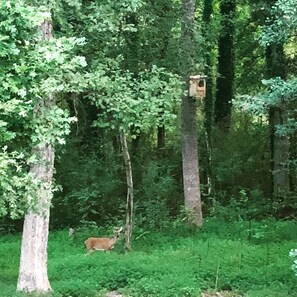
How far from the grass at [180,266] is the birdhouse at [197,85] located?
2918 millimetres

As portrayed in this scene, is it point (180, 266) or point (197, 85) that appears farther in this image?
point (197, 85)

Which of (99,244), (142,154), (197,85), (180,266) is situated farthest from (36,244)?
(142,154)

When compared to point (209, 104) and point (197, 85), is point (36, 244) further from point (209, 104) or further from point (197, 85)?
point (209, 104)

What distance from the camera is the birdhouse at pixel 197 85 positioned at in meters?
13.0

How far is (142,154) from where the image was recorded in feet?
62.6

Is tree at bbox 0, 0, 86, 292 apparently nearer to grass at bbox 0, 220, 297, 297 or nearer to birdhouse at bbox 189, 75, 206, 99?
grass at bbox 0, 220, 297, 297

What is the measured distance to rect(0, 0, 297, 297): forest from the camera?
19.9 feet

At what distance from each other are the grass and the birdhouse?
2918mm

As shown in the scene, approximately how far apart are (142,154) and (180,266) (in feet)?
29.6

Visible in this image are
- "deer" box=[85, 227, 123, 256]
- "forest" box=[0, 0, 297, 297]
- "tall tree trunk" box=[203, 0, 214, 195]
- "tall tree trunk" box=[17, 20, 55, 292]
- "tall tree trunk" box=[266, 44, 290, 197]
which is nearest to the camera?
"forest" box=[0, 0, 297, 297]

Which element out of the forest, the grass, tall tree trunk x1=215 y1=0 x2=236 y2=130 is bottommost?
the grass

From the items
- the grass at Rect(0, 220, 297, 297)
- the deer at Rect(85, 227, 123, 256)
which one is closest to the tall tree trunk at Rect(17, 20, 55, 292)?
the grass at Rect(0, 220, 297, 297)

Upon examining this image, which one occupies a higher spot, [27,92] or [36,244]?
[27,92]

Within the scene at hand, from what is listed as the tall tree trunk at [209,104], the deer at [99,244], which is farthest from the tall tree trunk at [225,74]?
the deer at [99,244]
